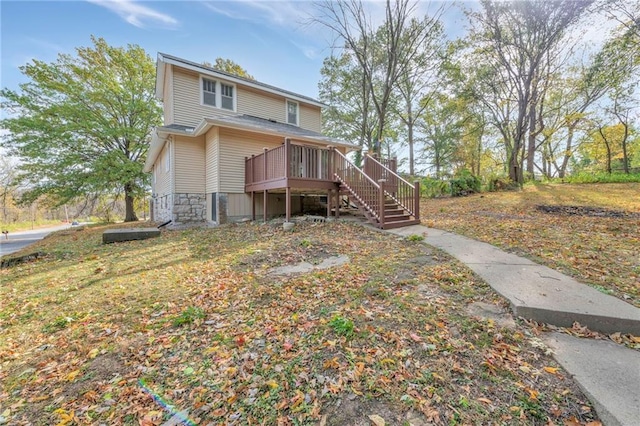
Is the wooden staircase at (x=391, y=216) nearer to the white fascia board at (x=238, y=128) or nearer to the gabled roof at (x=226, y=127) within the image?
the white fascia board at (x=238, y=128)

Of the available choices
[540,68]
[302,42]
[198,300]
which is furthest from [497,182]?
[198,300]

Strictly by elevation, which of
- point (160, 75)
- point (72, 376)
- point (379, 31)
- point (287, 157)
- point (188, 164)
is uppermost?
point (379, 31)

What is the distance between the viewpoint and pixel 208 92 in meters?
11.7

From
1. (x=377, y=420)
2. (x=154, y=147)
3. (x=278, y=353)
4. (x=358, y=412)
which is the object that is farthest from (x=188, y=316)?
(x=154, y=147)

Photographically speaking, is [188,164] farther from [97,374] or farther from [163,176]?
[97,374]

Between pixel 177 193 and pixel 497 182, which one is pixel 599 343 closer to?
pixel 177 193

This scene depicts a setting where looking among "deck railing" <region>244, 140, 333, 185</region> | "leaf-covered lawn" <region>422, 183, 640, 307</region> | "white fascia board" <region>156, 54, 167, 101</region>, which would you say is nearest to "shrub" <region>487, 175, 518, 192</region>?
"leaf-covered lawn" <region>422, 183, 640, 307</region>

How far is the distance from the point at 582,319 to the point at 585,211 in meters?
7.57

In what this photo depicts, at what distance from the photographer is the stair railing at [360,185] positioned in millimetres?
7667

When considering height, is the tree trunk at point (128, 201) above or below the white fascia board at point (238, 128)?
below

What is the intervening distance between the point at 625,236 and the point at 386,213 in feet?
16.3

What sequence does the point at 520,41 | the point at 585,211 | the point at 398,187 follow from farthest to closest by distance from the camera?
the point at 520,41, the point at 398,187, the point at 585,211

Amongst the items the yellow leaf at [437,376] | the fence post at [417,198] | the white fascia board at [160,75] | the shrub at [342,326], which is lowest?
the yellow leaf at [437,376]

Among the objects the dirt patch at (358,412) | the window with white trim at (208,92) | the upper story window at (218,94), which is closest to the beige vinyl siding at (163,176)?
the window with white trim at (208,92)
